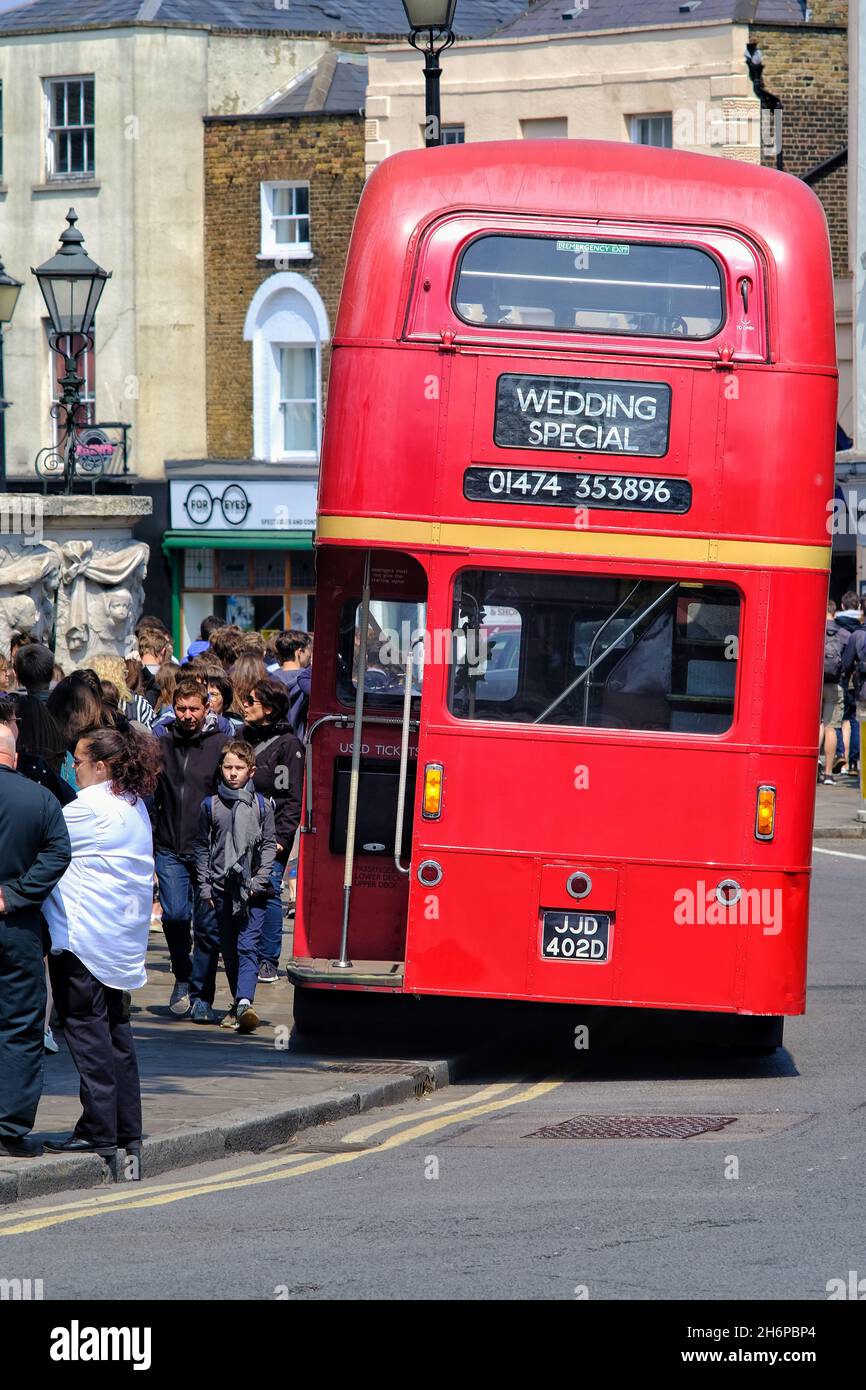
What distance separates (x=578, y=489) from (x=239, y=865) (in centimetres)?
299

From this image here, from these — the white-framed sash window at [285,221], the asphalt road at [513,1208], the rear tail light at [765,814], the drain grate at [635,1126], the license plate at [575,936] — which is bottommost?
the drain grate at [635,1126]

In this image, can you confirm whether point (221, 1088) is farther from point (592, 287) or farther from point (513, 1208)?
point (592, 287)

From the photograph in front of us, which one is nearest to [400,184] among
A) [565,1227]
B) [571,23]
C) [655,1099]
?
[655,1099]

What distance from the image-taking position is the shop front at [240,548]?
40.7 m

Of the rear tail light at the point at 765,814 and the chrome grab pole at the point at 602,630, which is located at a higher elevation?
the chrome grab pole at the point at 602,630

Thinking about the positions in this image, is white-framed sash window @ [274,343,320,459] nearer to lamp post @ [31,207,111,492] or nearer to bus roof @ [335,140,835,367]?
lamp post @ [31,207,111,492]

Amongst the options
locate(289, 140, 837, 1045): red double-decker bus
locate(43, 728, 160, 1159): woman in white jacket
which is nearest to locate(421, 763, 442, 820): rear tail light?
locate(289, 140, 837, 1045): red double-decker bus

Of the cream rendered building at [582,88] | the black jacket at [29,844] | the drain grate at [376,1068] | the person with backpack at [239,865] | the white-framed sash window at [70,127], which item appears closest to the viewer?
the black jacket at [29,844]

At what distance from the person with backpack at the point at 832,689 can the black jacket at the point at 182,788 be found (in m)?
14.6

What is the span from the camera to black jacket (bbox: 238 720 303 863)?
13289mm

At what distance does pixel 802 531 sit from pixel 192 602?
31.6 metres

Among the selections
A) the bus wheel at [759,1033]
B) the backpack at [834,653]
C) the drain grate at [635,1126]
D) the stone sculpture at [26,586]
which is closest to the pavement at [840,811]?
the backpack at [834,653]

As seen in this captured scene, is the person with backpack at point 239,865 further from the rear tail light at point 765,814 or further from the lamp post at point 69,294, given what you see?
the lamp post at point 69,294

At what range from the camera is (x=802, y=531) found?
10625 mm
